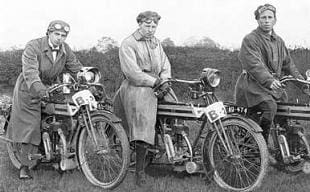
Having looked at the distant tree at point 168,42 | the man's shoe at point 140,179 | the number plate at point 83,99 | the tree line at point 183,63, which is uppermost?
the distant tree at point 168,42

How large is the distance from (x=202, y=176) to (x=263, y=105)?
1075 millimetres

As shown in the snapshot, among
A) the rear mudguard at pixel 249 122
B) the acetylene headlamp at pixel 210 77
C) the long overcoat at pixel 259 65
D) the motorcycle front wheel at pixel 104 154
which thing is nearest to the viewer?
the rear mudguard at pixel 249 122

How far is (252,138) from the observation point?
5527 mm

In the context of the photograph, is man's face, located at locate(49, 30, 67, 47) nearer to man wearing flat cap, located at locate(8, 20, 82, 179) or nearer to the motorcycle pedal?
man wearing flat cap, located at locate(8, 20, 82, 179)

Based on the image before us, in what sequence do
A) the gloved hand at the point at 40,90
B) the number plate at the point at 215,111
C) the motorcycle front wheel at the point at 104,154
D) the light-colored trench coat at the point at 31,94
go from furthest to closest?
the light-colored trench coat at the point at 31,94
the gloved hand at the point at 40,90
the motorcycle front wheel at the point at 104,154
the number plate at the point at 215,111

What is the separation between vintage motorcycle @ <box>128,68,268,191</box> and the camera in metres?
5.48

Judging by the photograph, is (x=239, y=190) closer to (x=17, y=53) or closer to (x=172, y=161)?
(x=172, y=161)

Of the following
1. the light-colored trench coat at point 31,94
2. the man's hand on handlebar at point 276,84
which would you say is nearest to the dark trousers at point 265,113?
the man's hand on handlebar at point 276,84

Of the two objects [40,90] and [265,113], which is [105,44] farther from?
[265,113]

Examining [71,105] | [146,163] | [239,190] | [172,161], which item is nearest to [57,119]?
→ [71,105]

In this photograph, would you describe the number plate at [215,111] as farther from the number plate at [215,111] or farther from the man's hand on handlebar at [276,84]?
the man's hand on handlebar at [276,84]

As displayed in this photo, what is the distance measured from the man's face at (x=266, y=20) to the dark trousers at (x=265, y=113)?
805 mm

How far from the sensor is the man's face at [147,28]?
19.4 ft

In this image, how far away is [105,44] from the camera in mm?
11797
